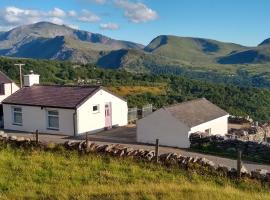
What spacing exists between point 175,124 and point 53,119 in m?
9.21

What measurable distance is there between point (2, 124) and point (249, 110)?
58.0 meters

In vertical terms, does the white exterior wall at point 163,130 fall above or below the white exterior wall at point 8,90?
below

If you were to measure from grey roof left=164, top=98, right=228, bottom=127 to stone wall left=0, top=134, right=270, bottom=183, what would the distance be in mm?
8918

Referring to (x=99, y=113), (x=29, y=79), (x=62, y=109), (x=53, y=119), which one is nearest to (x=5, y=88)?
(x=29, y=79)

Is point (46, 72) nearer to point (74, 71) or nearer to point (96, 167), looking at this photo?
point (74, 71)

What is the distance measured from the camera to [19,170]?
17.9m

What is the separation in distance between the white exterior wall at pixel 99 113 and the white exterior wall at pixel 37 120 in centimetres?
75

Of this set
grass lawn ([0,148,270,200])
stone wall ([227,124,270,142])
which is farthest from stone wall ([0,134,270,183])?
stone wall ([227,124,270,142])

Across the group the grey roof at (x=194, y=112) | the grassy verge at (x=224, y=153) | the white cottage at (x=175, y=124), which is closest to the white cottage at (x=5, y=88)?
the white cottage at (x=175, y=124)

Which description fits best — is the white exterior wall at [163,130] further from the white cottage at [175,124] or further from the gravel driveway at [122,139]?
the gravel driveway at [122,139]

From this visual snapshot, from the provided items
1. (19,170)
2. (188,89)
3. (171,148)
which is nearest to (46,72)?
(188,89)

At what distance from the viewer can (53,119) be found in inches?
1297

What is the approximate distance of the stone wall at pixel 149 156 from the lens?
58.1 ft

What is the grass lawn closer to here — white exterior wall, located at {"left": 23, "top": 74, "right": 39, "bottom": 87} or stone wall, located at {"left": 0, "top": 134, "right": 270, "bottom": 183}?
stone wall, located at {"left": 0, "top": 134, "right": 270, "bottom": 183}
